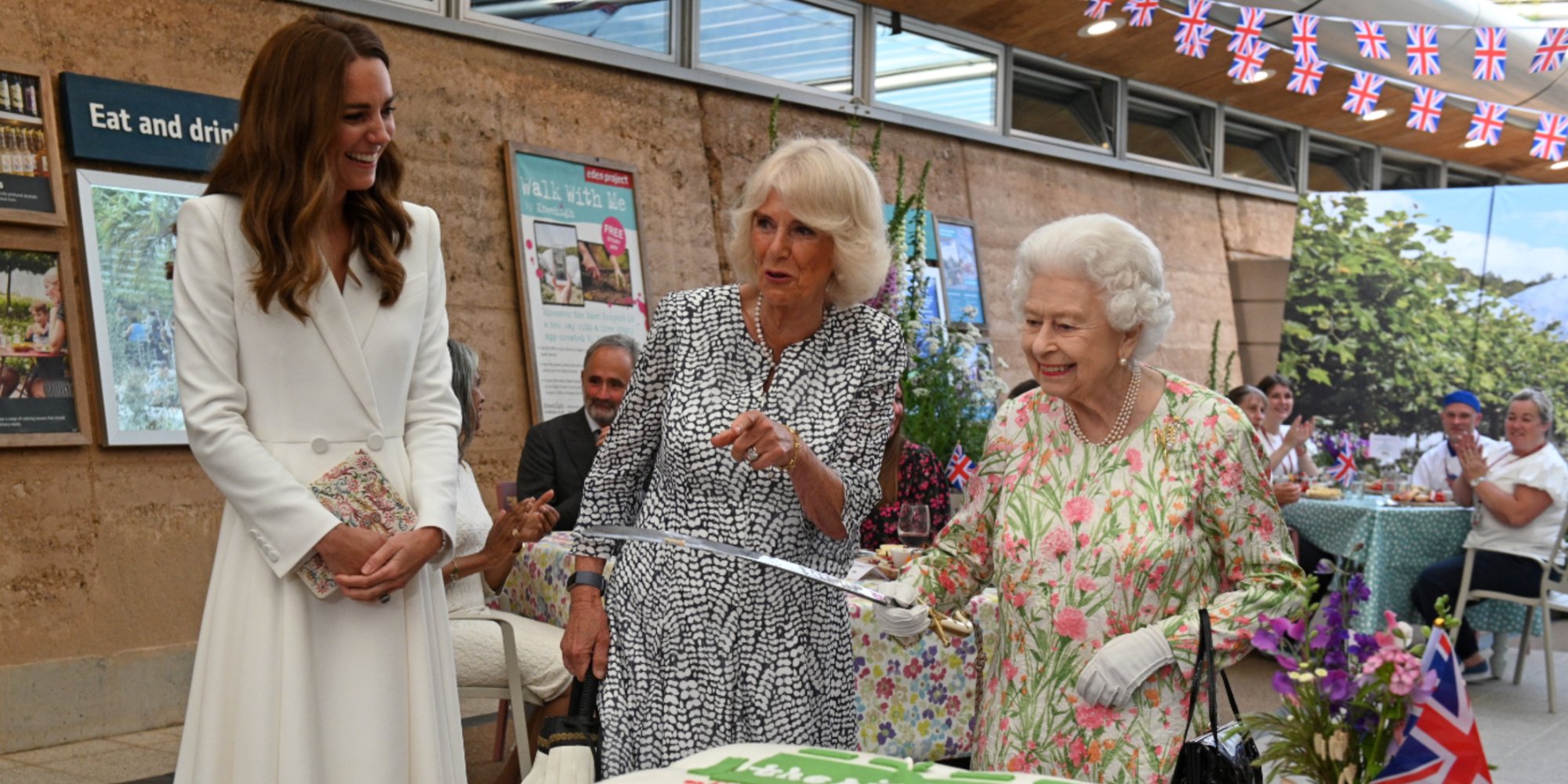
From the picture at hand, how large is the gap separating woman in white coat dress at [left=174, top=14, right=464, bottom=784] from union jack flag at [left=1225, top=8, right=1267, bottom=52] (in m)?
7.42

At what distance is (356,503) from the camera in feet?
6.48

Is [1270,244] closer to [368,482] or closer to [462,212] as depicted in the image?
[462,212]

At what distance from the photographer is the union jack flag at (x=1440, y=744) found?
1471 mm

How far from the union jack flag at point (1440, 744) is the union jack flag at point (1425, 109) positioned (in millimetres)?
8676

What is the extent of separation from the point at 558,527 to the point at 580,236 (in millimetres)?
2709

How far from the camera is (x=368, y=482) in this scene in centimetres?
200

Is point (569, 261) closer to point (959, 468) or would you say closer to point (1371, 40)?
point (959, 468)

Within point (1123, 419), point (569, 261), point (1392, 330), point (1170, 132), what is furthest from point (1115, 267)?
point (1392, 330)

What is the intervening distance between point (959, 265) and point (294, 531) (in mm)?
8100

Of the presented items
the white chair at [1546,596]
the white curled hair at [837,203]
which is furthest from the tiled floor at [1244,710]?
the white curled hair at [837,203]

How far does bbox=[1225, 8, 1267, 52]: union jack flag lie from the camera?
27.9 ft

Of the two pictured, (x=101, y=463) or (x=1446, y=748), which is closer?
(x=1446, y=748)

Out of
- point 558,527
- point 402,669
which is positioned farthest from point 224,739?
point 558,527

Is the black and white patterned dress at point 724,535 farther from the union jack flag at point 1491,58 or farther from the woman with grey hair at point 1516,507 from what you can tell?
the union jack flag at point 1491,58
